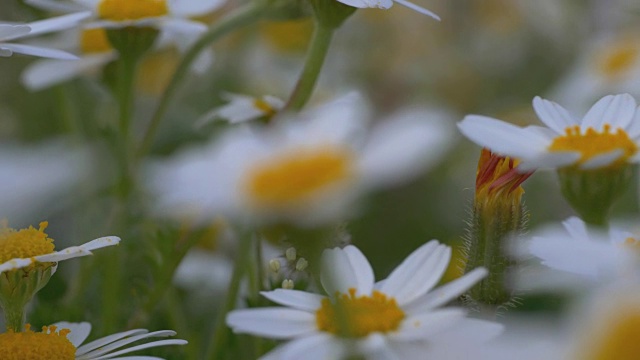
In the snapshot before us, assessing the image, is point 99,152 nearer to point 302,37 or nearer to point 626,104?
point 302,37

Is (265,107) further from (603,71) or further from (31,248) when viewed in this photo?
(603,71)

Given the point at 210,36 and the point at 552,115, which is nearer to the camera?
the point at 552,115

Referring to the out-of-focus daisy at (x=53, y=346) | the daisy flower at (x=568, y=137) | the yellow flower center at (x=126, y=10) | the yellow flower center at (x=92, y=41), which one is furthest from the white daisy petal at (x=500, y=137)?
the yellow flower center at (x=92, y=41)

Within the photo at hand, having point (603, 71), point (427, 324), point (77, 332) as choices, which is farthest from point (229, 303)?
point (603, 71)

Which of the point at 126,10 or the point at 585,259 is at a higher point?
the point at 126,10

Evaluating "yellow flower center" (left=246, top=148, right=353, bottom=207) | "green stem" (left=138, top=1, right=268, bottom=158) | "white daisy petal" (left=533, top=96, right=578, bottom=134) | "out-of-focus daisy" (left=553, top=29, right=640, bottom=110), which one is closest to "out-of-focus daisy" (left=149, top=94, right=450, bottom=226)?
"yellow flower center" (left=246, top=148, right=353, bottom=207)

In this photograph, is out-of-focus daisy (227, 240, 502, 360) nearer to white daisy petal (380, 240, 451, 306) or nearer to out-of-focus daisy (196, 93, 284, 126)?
white daisy petal (380, 240, 451, 306)

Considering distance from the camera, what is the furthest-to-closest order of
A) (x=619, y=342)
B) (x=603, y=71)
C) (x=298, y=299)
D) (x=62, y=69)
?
(x=603, y=71) < (x=62, y=69) < (x=298, y=299) < (x=619, y=342)
